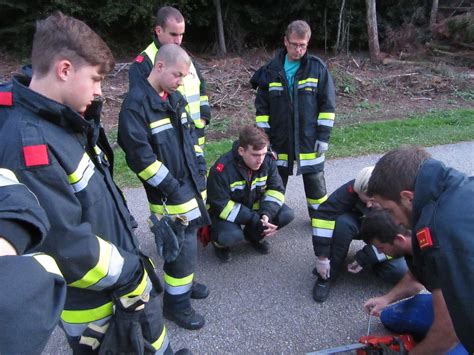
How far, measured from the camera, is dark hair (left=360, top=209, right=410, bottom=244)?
253cm

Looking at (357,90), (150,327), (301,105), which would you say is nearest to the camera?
(150,327)

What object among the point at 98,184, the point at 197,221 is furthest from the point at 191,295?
the point at 98,184

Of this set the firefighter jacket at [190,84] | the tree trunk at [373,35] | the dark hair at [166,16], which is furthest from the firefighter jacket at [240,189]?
the tree trunk at [373,35]

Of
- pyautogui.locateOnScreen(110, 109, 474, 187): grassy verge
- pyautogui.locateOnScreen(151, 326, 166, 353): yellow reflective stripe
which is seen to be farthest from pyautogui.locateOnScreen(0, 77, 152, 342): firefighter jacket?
pyautogui.locateOnScreen(110, 109, 474, 187): grassy verge

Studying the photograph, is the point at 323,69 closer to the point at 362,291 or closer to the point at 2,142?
the point at 362,291

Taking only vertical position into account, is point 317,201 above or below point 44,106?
below

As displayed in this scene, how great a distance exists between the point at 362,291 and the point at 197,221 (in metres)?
1.43

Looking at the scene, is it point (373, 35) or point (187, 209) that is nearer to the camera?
point (187, 209)

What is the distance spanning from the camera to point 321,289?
3.18 metres

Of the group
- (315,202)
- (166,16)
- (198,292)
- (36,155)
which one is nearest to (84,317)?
(36,155)

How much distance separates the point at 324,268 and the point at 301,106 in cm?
158

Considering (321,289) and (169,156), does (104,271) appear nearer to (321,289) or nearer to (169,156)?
(169,156)

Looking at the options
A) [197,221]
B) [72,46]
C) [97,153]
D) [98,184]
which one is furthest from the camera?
[197,221]

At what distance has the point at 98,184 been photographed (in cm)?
186
